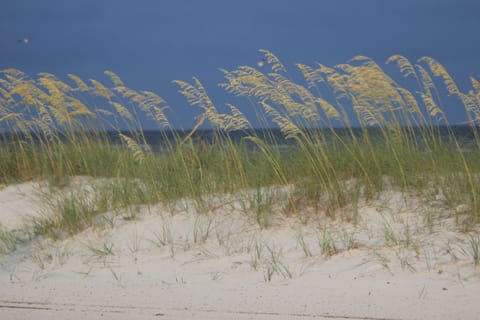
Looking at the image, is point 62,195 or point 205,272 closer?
point 205,272

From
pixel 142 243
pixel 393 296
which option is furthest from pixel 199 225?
pixel 393 296

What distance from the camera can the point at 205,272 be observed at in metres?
3.95

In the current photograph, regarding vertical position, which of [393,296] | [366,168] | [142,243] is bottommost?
[393,296]

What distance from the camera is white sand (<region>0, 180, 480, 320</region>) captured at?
10.5ft

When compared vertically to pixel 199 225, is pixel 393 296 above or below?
below

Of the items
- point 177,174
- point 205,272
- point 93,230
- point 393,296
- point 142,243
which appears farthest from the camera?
point 177,174

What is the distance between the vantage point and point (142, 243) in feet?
15.0

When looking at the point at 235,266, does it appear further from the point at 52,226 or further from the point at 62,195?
the point at 62,195

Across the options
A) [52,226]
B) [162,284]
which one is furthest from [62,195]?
[162,284]

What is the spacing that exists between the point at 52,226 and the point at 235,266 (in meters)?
2.02

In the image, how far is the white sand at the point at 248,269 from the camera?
3195 millimetres

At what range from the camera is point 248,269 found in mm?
3902

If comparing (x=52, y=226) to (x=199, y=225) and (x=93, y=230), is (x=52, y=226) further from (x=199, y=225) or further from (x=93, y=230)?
(x=199, y=225)

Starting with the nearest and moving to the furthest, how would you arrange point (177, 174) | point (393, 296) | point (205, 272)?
point (393, 296), point (205, 272), point (177, 174)
